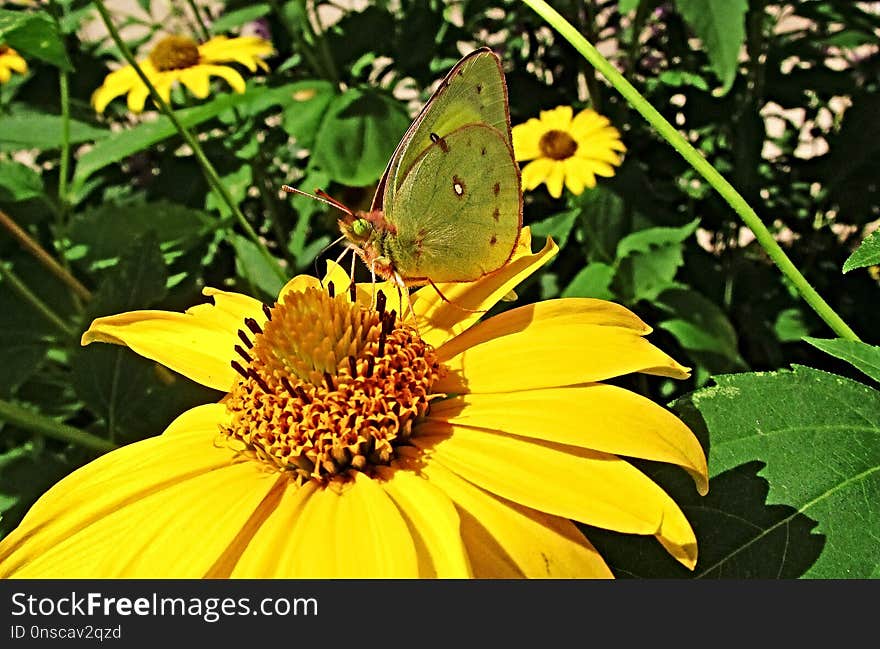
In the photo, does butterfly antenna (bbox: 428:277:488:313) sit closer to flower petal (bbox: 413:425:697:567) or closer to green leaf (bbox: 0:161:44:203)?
flower petal (bbox: 413:425:697:567)

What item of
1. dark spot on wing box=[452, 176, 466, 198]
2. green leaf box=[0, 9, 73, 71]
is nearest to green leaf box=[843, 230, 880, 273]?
dark spot on wing box=[452, 176, 466, 198]

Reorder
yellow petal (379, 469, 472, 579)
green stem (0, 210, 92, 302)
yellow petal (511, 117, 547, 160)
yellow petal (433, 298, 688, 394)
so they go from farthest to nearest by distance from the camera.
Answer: yellow petal (511, 117, 547, 160) < green stem (0, 210, 92, 302) < yellow petal (433, 298, 688, 394) < yellow petal (379, 469, 472, 579)

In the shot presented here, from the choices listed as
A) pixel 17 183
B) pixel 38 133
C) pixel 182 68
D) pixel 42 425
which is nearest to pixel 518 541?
pixel 42 425

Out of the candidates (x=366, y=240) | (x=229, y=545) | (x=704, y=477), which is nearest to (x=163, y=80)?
(x=366, y=240)

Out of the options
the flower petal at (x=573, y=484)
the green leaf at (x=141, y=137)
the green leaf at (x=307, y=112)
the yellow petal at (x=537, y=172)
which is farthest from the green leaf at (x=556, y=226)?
the flower petal at (x=573, y=484)

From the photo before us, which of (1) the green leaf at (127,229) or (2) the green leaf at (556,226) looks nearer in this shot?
(1) the green leaf at (127,229)

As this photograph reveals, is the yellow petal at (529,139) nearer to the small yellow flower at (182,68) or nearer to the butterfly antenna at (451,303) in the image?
the small yellow flower at (182,68)
